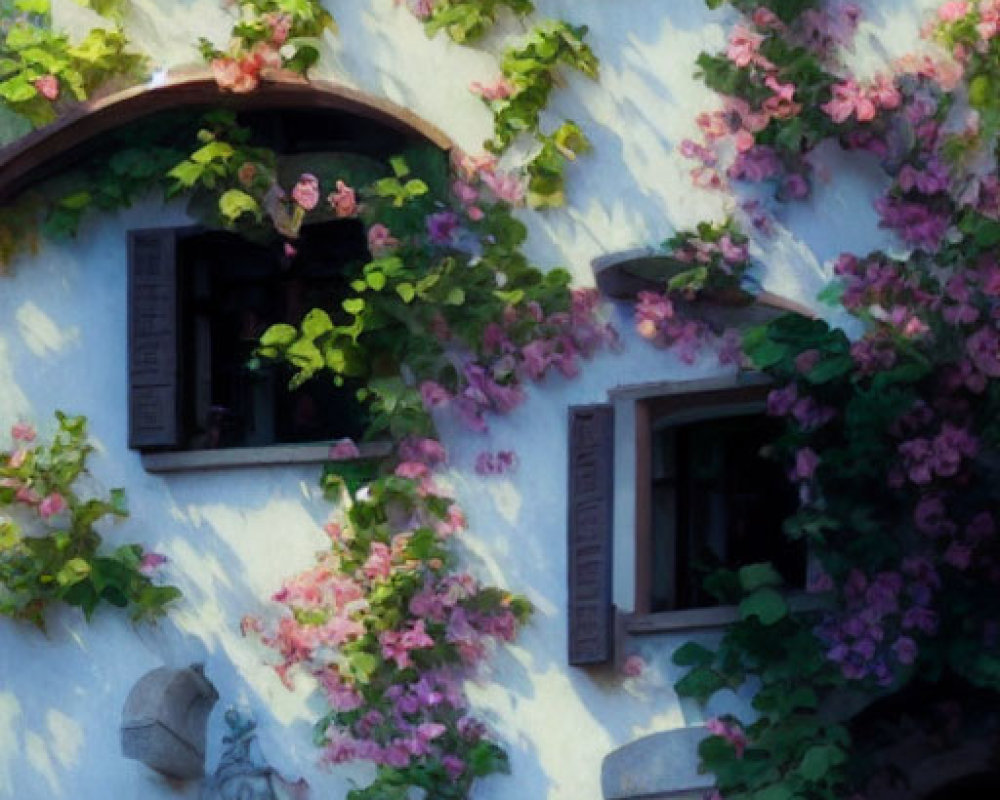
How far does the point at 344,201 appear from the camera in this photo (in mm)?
17922

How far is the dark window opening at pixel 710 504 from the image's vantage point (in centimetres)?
1758

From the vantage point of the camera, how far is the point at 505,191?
17812mm

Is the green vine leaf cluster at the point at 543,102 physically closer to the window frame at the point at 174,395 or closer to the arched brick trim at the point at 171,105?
the arched brick trim at the point at 171,105

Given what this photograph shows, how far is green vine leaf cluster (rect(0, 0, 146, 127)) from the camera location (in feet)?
60.0

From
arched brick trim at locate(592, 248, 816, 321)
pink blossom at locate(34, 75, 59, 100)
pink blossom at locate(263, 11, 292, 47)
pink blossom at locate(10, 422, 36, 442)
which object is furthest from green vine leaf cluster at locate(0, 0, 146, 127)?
arched brick trim at locate(592, 248, 816, 321)

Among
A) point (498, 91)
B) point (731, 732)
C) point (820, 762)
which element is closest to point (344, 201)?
point (498, 91)

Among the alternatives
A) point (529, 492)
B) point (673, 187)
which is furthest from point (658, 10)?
point (529, 492)

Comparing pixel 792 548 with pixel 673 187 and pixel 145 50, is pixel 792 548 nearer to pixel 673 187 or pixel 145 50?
pixel 673 187

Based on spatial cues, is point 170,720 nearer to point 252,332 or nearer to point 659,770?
point 252,332

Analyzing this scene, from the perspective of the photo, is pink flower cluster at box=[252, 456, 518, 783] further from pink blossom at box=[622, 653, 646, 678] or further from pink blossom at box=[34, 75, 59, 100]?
pink blossom at box=[34, 75, 59, 100]

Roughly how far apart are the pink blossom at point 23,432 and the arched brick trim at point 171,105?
0.97 metres

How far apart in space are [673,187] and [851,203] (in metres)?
0.73

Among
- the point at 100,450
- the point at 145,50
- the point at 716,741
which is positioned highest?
the point at 145,50

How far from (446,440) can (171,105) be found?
1848mm
